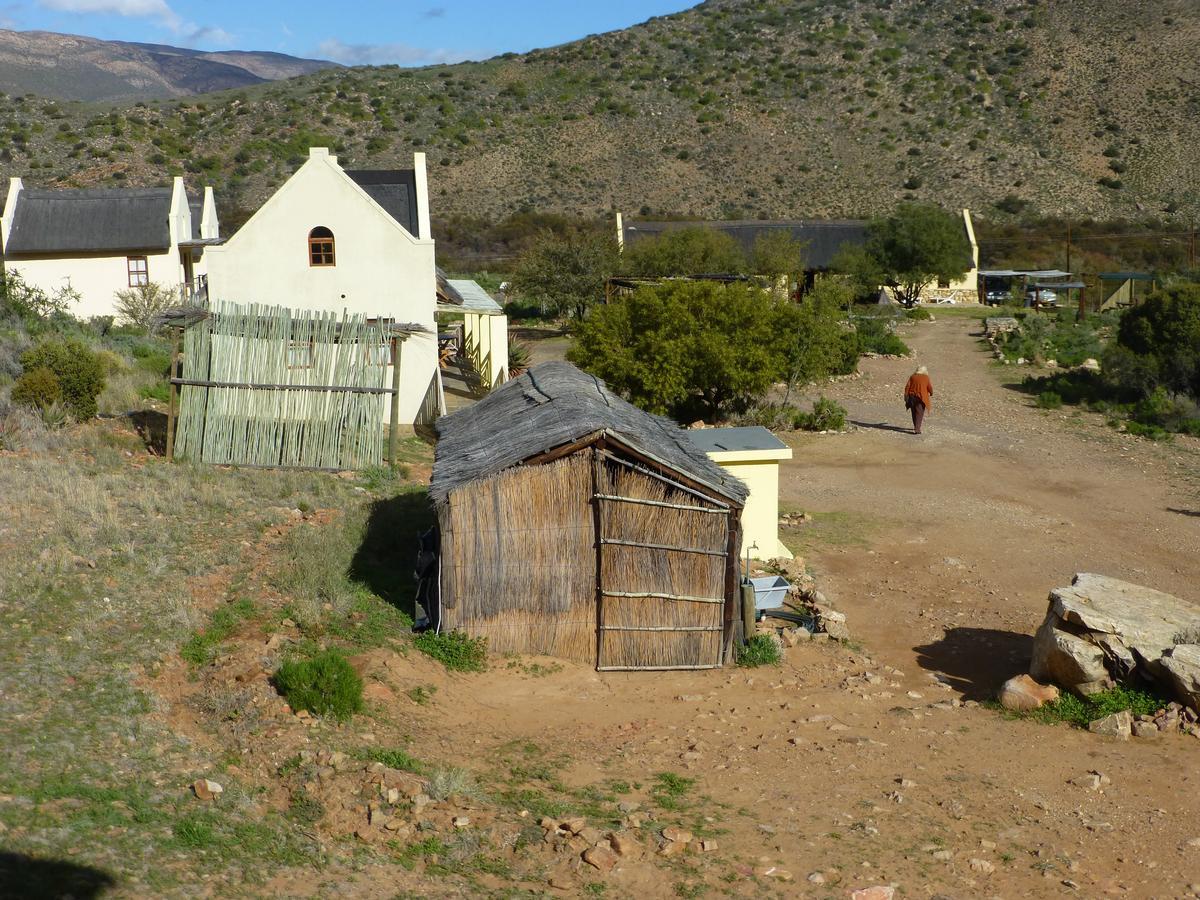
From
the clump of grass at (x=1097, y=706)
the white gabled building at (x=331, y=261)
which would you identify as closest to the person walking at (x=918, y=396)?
the white gabled building at (x=331, y=261)

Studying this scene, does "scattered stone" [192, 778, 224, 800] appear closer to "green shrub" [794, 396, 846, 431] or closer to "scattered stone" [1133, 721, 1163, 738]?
"scattered stone" [1133, 721, 1163, 738]

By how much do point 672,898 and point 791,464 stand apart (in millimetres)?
14520

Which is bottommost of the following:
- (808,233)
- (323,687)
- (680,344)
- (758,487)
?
(323,687)

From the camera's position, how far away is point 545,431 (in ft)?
36.9

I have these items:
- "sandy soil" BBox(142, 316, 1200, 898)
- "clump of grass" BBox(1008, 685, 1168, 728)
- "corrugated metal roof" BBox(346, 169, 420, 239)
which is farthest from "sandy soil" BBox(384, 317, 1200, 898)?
"corrugated metal roof" BBox(346, 169, 420, 239)

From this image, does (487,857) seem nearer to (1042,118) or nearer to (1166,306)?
(1166,306)

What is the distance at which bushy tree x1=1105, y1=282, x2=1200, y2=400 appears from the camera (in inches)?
1020

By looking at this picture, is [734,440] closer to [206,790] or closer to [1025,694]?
[1025,694]

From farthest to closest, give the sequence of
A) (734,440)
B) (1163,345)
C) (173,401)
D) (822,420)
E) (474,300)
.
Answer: (1163,345)
(474,300)
(822,420)
(173,401)
(734,440)

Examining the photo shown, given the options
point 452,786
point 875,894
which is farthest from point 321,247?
point 875,894

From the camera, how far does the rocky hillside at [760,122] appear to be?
64.6 meters

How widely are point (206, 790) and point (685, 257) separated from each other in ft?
115

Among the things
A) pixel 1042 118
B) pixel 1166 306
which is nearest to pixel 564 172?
pixel 1042 118

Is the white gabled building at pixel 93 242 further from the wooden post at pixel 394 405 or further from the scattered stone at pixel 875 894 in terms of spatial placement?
the scattered stone at pixel 875 894
